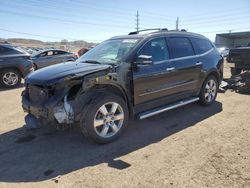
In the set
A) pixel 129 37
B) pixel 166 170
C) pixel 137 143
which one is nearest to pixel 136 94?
pixel 137 143

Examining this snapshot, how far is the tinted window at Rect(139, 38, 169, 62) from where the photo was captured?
511 cm

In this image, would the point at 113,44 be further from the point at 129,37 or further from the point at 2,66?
the point at 2,66

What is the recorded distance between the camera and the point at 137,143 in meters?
4.57

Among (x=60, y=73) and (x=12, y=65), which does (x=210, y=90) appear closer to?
(x=60, y=73)

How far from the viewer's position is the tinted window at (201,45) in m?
6.32

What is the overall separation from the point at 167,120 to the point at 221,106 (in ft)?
5.97

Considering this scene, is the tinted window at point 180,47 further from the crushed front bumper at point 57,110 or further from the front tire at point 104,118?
the crushed front bumper at point 57,110

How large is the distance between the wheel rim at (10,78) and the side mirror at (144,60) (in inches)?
292

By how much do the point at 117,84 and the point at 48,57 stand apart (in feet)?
39.1

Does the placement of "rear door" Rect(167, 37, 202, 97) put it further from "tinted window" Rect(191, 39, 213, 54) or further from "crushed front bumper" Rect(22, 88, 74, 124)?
"crushed front bumper" Rect(22, 88, 74, 124)

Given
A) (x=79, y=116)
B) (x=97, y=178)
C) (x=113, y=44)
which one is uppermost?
(x=113, y=44)

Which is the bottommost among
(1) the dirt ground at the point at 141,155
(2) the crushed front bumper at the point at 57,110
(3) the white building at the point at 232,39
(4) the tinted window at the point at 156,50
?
(1) the dirt ground at the point at 141,155

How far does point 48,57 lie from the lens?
51.2 feet

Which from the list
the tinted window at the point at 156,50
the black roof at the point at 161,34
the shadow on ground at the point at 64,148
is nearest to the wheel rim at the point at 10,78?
the shadow on ground at the point at 64,148
